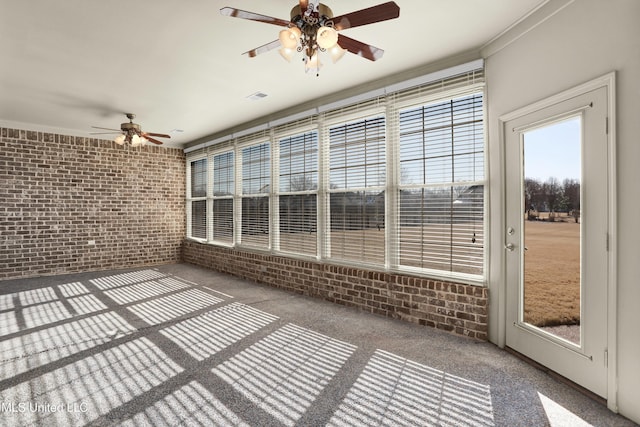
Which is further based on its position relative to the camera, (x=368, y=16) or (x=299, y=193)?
(x=299, y=193)

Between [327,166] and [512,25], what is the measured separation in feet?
8.57

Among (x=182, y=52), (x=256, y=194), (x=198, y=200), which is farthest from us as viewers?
(x=198, y=200)

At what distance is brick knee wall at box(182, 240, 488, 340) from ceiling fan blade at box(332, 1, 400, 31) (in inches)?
102

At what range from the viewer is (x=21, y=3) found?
2.46m

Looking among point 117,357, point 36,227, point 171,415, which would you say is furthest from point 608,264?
point 36,227

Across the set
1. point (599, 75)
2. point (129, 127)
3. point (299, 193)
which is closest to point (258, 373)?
point (299, 193)

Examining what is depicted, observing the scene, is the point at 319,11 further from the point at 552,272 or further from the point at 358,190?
the point at 552,272

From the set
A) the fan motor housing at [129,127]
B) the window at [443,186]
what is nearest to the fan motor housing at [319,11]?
the window at [443,186]

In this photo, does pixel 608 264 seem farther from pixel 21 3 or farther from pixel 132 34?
pixel 21 3

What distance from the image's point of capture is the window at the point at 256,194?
568cm

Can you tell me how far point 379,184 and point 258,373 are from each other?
254 centimetres

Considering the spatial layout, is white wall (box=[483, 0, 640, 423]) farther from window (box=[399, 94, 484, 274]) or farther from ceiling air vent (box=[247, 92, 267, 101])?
ceiling air vent (box=[247, 92, 267, 101])

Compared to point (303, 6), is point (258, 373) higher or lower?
lower

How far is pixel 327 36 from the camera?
6.49ft
